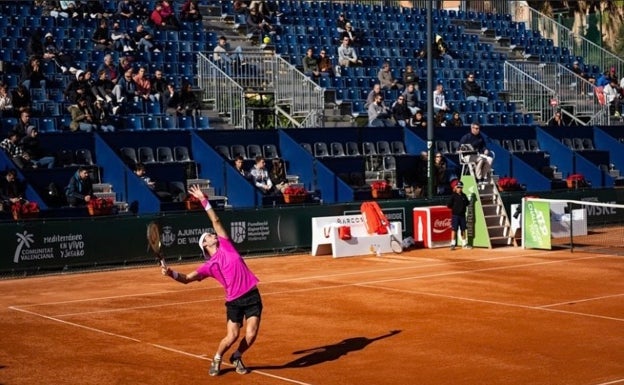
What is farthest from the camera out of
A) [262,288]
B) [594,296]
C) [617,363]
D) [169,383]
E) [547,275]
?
[547,275]

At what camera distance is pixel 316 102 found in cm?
3638

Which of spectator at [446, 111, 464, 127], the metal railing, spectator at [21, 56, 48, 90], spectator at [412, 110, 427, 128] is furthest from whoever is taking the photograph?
the metal railing

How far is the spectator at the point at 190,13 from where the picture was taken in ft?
130

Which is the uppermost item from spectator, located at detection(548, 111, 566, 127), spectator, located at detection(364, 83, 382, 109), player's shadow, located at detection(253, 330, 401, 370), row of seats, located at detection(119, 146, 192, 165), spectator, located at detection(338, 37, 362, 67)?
spectator, located at detection(338, 37, 362, 67)

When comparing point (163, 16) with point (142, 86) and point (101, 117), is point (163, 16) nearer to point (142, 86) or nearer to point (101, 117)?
point (142, 86)

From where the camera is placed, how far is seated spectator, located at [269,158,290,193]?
103ft

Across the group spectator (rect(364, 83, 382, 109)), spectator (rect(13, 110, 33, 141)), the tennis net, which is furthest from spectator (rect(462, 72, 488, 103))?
spectator (rect(13, 110, 33, 141))

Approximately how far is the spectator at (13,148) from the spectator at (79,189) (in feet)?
4.51

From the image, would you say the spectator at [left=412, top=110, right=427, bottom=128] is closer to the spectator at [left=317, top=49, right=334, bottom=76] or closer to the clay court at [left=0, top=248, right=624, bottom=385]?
the spectator at [left=317, top=49, right=334, bottom=76]

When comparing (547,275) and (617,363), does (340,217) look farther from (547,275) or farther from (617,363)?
(617,363)

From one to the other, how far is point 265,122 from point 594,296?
17620mm

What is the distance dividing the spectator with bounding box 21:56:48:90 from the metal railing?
1975cm

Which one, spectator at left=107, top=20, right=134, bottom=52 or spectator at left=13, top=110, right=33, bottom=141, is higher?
spectator at left=107, top=20, right=134, bottom=52

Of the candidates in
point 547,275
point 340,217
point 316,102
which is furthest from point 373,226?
point 316,102
